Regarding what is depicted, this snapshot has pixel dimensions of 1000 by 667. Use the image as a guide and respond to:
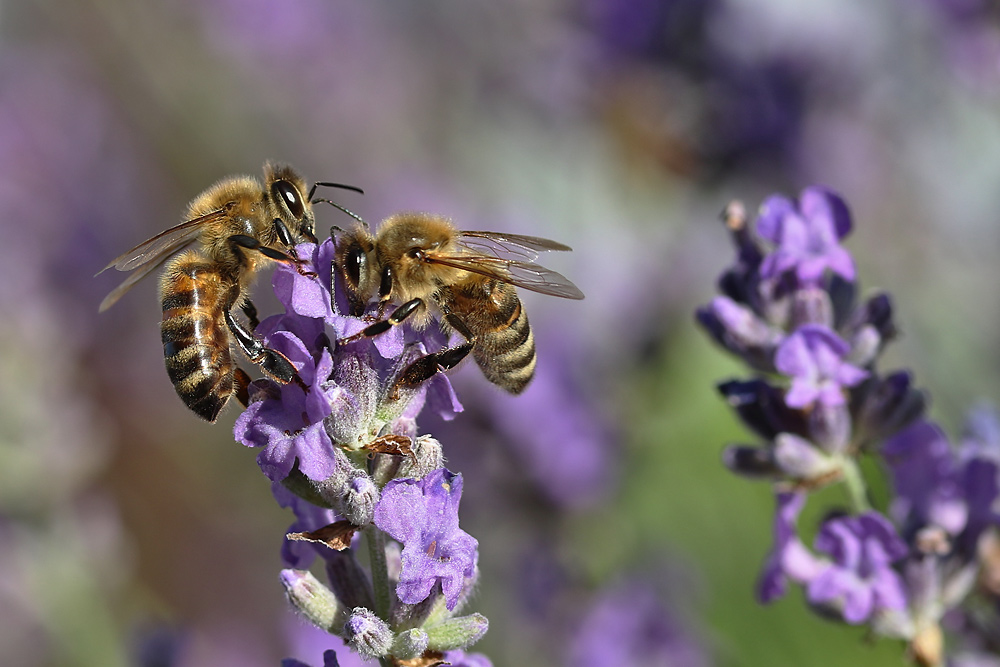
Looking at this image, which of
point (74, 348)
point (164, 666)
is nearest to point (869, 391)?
point (164, 666)

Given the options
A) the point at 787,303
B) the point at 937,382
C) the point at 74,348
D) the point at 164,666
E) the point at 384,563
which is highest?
the point at 937,382

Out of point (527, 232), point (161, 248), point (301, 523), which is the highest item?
point (527, 232)

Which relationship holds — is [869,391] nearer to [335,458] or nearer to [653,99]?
[335,458]

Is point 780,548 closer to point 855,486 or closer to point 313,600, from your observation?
point 855,486

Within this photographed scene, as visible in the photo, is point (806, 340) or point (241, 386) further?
point (806, 340)

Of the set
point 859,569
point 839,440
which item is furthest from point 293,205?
point 859,569
